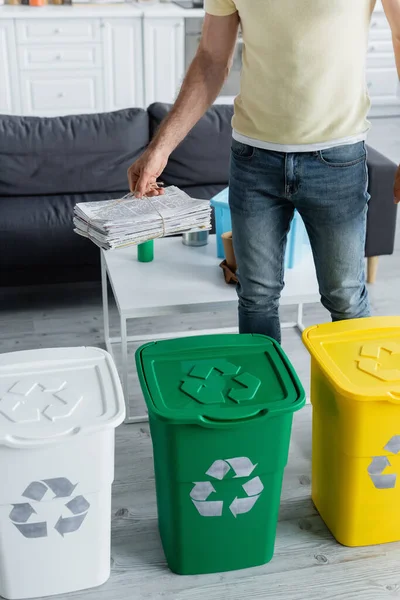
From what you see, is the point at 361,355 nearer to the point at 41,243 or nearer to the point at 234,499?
the point at 234,499

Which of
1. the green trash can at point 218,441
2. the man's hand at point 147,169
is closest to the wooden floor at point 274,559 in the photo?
the green trash can at point 218,441

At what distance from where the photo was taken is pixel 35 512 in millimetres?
1572

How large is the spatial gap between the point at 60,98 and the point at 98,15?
0.59 m

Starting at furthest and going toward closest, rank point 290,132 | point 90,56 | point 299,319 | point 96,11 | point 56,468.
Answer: point 90,56
point 96,11
point 299,319
point 290,132
point 56,468

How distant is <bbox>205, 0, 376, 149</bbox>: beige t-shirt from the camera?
1.68 m

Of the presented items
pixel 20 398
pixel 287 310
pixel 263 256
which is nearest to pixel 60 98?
pixel 287 310

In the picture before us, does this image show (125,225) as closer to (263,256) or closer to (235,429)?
(263,256)

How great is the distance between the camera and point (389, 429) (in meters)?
1.66

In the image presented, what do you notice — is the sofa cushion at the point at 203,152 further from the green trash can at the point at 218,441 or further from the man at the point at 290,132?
the green trash can at the point at 218,441

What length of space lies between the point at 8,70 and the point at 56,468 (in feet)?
13.3

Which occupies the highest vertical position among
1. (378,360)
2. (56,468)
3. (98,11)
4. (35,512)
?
(98,11)

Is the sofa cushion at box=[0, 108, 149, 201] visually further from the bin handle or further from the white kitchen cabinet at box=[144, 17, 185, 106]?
the white kitchen cabinet at box=[144, 17, 185, 106]

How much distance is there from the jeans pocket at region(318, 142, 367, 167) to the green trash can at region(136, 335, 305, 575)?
0.44 m

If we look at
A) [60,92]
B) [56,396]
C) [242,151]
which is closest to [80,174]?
[242,151]
